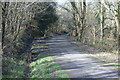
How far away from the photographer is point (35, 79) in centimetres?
1161

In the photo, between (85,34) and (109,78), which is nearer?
(109,78)

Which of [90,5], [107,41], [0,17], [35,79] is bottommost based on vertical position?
[35,79]

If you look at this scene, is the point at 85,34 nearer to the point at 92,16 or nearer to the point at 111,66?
the point at 92,16

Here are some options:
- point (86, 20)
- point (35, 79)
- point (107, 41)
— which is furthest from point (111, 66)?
point (86, 20)

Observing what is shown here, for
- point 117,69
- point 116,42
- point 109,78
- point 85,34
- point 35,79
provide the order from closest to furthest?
point 109,78 → point 35,79 → point 117,69 → point 116,42 → point 85,34

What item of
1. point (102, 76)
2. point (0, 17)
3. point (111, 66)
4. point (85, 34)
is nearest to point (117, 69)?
point (111, 66)

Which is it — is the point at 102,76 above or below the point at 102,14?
below

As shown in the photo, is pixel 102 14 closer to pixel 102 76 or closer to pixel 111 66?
pixel 111 66

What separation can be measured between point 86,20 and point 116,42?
13.4 m

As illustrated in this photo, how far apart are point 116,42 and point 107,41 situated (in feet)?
7.62

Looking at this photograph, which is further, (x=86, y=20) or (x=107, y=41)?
(x=86, y=20)

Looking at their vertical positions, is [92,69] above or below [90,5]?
below

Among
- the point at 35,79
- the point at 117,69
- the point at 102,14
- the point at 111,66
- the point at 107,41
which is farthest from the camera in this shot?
the point at 102,14

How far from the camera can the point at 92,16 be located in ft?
110
